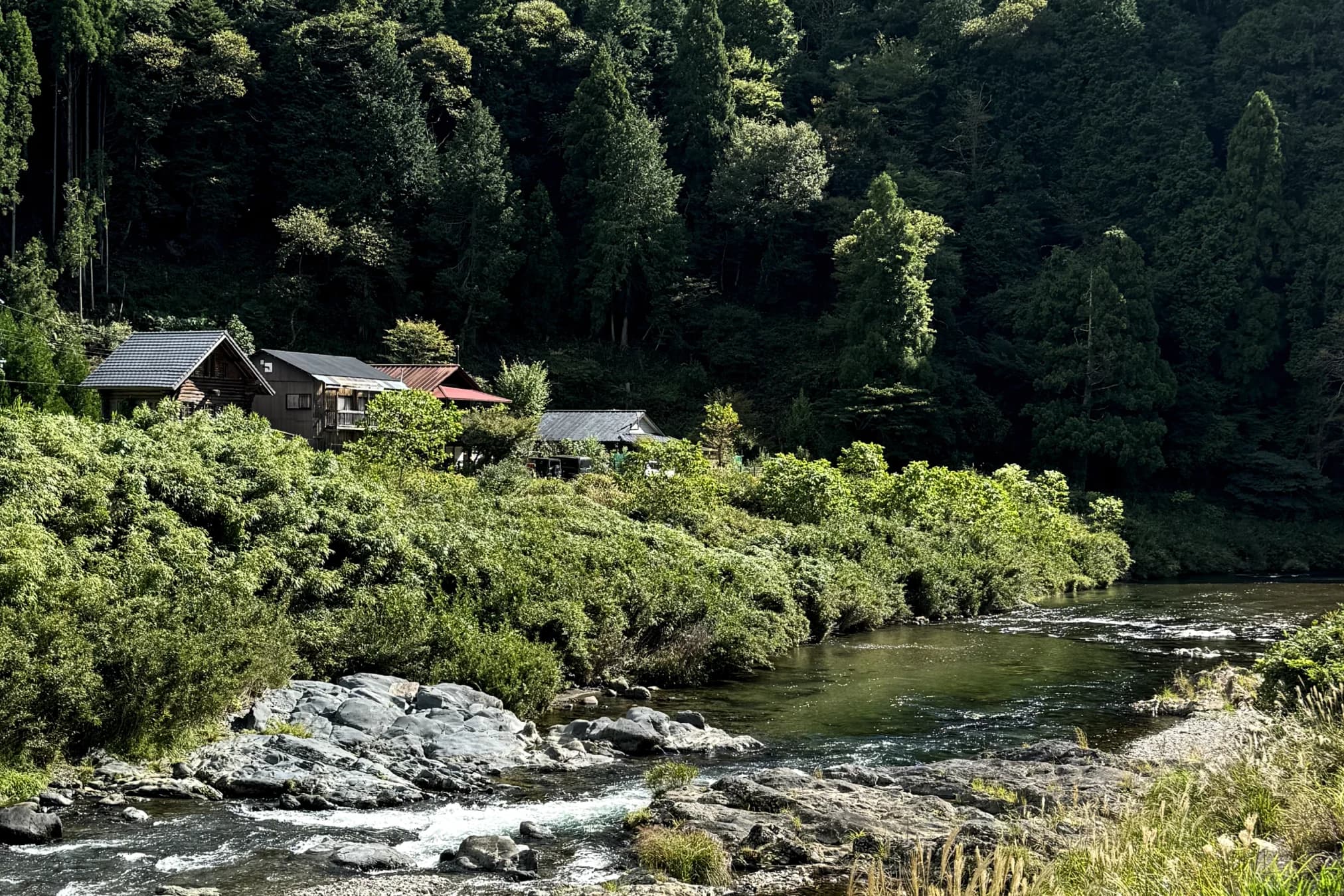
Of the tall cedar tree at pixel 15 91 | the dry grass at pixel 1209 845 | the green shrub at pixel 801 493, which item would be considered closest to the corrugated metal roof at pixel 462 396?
the green shrub at pixel 801 493

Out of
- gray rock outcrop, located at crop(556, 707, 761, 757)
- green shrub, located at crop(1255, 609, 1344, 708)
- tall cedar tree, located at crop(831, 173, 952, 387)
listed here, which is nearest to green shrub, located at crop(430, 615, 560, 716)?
gray rock outcrop, located at crop(556, 707, 761, 757)

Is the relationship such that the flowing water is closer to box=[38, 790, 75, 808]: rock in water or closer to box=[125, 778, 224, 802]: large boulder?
box=[125, 778, 224, 802]: large boulder

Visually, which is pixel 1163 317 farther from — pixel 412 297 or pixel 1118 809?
pixel 1118 809

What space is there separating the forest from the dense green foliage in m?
24.1

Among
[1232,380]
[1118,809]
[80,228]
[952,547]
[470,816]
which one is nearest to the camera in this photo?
[1118,809]

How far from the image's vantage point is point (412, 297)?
61.2 meters

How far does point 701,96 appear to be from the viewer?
70.4 m

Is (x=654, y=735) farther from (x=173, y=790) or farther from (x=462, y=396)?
(x=462, y=396)

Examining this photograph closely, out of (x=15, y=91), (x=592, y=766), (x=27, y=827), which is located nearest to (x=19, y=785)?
(x=27, y=827)

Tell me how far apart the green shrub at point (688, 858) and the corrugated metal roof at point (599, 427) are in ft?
115

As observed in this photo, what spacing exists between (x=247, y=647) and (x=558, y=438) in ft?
106

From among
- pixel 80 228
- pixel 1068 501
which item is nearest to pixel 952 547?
pixel 1068 501

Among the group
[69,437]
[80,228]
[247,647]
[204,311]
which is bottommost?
[247,647]

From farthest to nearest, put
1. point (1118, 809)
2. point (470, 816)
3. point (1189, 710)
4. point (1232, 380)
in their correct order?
point (1232, 380) < point (1189, 710) < point (470, 816) < point (1118, 809)
